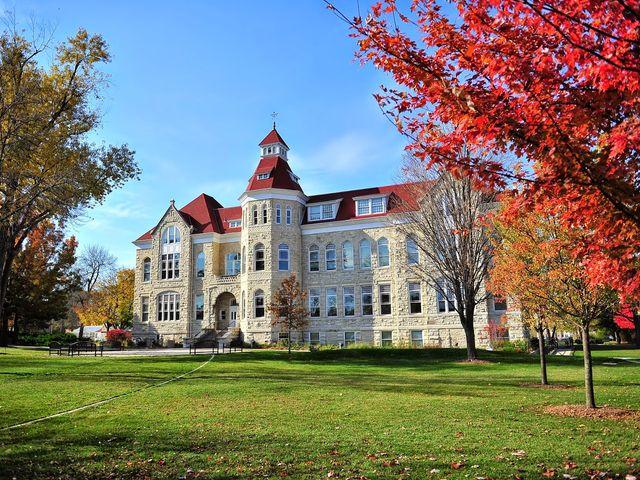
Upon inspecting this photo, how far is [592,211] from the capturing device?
4.47 metres

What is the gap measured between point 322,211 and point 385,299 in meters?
8.96

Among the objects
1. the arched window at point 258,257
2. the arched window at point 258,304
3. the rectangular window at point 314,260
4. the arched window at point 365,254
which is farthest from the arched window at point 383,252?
the arched window at point 258,304

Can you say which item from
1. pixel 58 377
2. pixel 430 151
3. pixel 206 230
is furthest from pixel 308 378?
pixel 206 230

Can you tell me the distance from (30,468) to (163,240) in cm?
3995

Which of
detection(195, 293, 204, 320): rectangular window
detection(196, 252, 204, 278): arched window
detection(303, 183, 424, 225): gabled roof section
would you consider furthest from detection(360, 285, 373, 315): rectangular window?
detection(196, 252, 204, 278): arched window

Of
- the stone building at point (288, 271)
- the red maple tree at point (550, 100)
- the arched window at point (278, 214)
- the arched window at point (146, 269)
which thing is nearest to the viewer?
the red maple tree at point (550, 100)

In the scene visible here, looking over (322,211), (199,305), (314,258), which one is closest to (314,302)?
(314,258)

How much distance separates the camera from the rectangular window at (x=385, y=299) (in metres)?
37.4

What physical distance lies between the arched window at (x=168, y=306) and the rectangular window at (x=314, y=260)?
40.8 feet

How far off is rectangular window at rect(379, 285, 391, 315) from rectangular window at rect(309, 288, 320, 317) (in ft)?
16.6

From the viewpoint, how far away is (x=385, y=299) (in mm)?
37688

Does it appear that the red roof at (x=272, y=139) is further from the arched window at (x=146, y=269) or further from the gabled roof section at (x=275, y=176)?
the arched window at (x=146, y=269)

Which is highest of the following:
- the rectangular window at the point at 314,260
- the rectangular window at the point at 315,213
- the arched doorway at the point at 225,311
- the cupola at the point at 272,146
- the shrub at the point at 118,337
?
the cupola at the point at 272,146

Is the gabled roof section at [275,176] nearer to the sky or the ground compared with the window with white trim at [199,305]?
nearer to the sky
